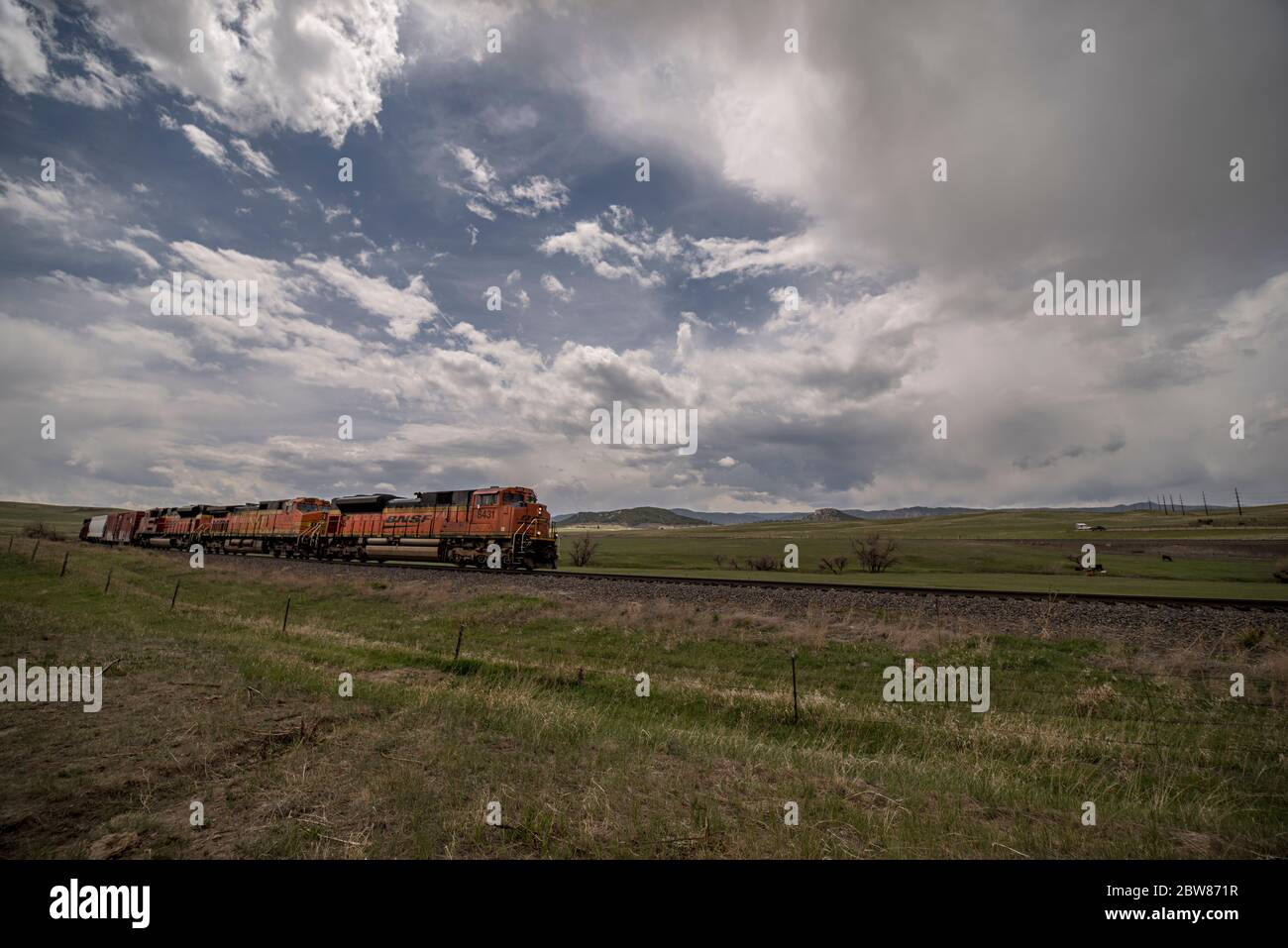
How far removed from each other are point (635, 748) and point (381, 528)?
42.8m

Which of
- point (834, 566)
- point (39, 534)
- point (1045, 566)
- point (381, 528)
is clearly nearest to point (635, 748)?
point (381, 528)

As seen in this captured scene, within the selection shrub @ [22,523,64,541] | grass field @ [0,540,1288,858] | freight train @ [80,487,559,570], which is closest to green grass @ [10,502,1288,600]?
freight train @ [80,487,559,570]

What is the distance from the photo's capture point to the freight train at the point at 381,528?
3716 centimetres

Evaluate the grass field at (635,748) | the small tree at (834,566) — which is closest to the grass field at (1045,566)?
the small tree at (834,566)

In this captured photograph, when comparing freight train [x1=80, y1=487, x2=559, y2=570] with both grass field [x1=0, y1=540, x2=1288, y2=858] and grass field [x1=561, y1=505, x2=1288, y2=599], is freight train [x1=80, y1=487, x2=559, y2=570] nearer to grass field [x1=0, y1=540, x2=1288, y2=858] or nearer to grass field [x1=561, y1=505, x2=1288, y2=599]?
grass field [x1=561, y1=505, x2=1288, y2=599]

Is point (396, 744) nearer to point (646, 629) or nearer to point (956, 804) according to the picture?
point (956, 804)

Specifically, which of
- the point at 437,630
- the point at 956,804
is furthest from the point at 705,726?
the point at 437,630

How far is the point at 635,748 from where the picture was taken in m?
7.91

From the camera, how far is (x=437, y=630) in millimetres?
21312

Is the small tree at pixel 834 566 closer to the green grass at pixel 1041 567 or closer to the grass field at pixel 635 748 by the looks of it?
the green grass at pixel 1041 567

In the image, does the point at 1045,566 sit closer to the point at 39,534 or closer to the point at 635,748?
the point at 635,748

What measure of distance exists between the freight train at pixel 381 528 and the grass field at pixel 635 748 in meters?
18.7

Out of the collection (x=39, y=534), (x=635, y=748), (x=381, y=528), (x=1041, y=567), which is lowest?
(x=1041, y=567)

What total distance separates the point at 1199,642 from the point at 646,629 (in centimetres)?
1622
